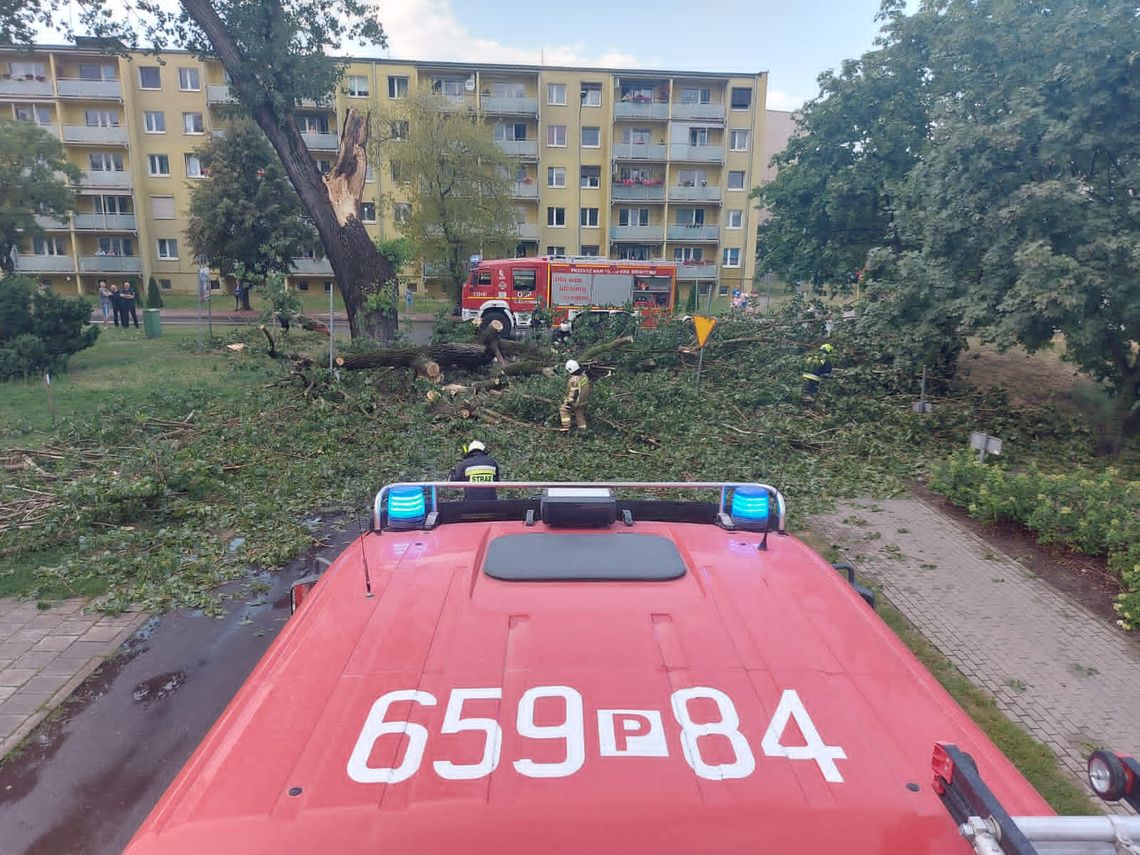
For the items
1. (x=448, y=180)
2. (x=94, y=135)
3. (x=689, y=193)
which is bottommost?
(x=448, y=180)

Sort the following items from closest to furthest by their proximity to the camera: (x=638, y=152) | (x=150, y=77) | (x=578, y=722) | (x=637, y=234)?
1. (x=578, y=722)
2. (x=150, y=77)
3. (x=638, y=152)
4. (x=637, y=234)

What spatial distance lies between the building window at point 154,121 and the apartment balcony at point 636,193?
2582 centimetres

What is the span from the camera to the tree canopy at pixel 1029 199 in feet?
32.5

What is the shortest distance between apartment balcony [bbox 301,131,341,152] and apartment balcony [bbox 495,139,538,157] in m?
9.39

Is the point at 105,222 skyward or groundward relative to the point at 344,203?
skyward

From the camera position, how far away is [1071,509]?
8117 mm

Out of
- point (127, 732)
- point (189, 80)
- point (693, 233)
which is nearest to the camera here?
point (127, 732)

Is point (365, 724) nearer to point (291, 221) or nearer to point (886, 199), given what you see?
point (886, 199)

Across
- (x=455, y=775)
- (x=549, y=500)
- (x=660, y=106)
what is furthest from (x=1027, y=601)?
(x=660, y=106)

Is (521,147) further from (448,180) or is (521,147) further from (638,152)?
(448,180)

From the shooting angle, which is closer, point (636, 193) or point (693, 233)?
point (636, 193)

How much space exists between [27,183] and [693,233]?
32.9 m

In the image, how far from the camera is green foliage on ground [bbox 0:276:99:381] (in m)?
16.2

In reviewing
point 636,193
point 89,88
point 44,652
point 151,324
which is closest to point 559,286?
point 151,324
